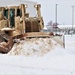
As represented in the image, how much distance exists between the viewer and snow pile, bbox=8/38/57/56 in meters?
10.2

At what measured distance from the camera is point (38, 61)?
841 centimetres

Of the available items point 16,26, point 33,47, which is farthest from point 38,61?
point 16,26

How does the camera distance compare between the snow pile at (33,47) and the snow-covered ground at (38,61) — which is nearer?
the snow-covered ground at (38,61)

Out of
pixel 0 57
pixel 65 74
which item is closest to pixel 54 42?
pixel 0 57

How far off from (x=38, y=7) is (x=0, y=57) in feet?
15.0

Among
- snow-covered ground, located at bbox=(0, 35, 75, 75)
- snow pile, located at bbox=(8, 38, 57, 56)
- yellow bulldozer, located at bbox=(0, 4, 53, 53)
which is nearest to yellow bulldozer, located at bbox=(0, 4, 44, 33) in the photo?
yellow bulldozer, located at bbox=(0, 4, 53, 53)

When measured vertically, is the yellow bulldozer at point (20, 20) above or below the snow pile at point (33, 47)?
above

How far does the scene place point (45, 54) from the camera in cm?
1013

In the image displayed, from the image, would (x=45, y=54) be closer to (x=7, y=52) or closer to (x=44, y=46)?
(x=44, y=46)

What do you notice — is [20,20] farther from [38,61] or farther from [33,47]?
[38,61]

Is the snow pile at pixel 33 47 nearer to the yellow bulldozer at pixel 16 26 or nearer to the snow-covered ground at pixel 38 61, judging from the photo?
the snow-covered ground at pixel 38 61

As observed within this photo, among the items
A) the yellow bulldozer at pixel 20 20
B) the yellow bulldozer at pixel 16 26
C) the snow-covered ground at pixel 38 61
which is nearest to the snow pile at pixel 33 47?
the snow-covered ground at pixel 38 61

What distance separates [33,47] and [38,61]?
198 centimetres

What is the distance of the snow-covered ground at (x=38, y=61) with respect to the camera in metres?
7.04
